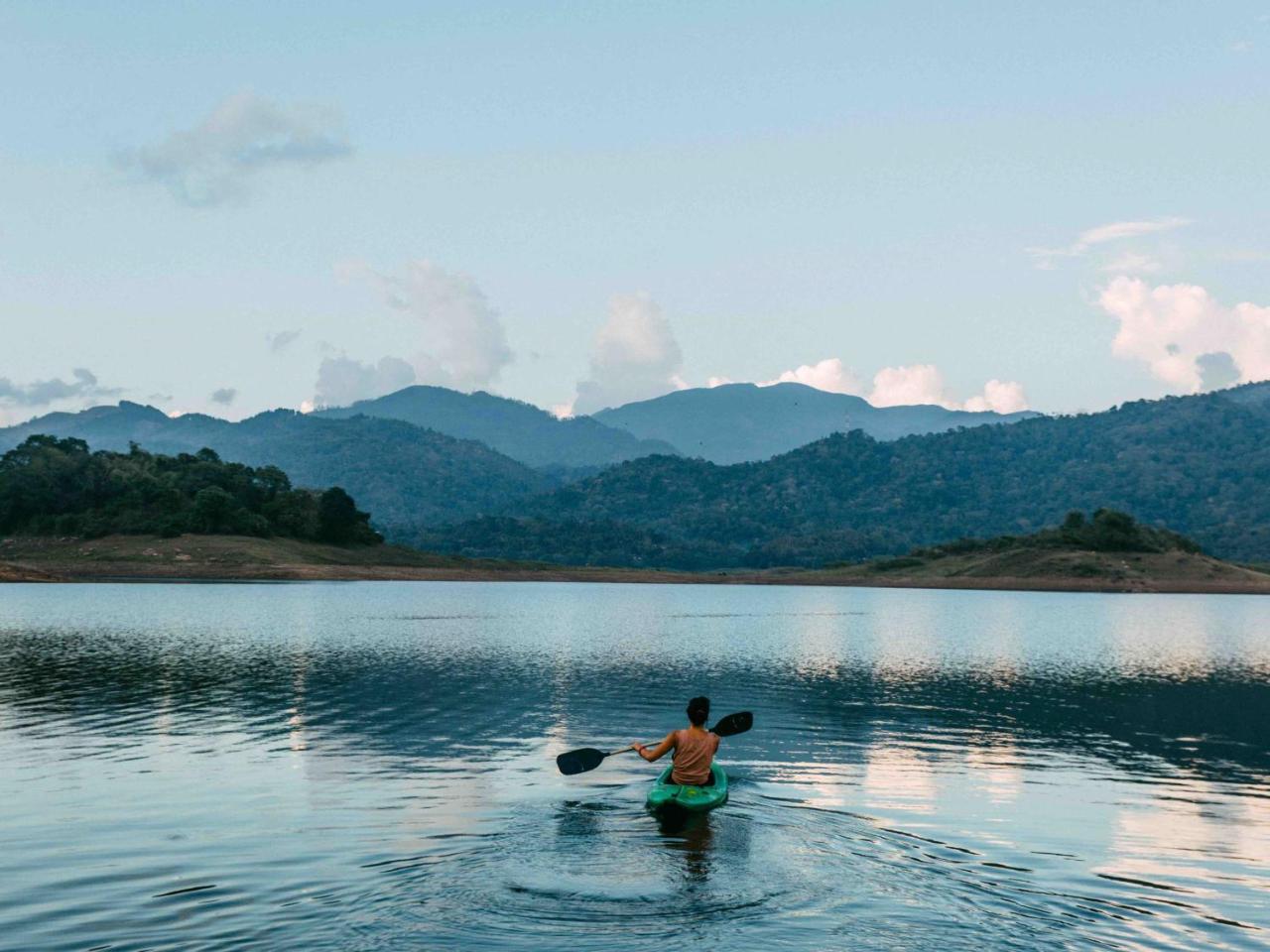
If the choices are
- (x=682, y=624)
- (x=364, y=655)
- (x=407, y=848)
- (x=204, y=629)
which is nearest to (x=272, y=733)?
(x=407, y=848)

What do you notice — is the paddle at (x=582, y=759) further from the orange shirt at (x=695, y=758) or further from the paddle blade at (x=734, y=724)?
the orange shirt at (x=695, y=758)

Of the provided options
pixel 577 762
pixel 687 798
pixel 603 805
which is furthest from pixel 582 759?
pixel 687 798

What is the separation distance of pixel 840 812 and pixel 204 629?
78.9m

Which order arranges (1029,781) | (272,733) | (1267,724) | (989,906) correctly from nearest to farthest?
(989,906) → (1029,781) → (272,733) → (1267,724)

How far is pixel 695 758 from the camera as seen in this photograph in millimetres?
31891

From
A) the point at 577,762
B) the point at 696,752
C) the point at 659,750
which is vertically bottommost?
the point at 577,762

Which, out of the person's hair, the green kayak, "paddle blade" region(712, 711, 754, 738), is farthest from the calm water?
the person's hair

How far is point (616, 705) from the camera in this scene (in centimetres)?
5734

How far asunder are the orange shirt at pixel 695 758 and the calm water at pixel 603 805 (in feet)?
4.65

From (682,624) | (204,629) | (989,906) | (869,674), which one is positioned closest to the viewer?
(989,906)

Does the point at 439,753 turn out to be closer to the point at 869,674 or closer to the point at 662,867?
the point at 662,867

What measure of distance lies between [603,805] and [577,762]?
2.67 meters

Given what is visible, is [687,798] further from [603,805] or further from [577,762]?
[577,762]

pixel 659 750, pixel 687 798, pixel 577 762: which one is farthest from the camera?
pixel 577 762
